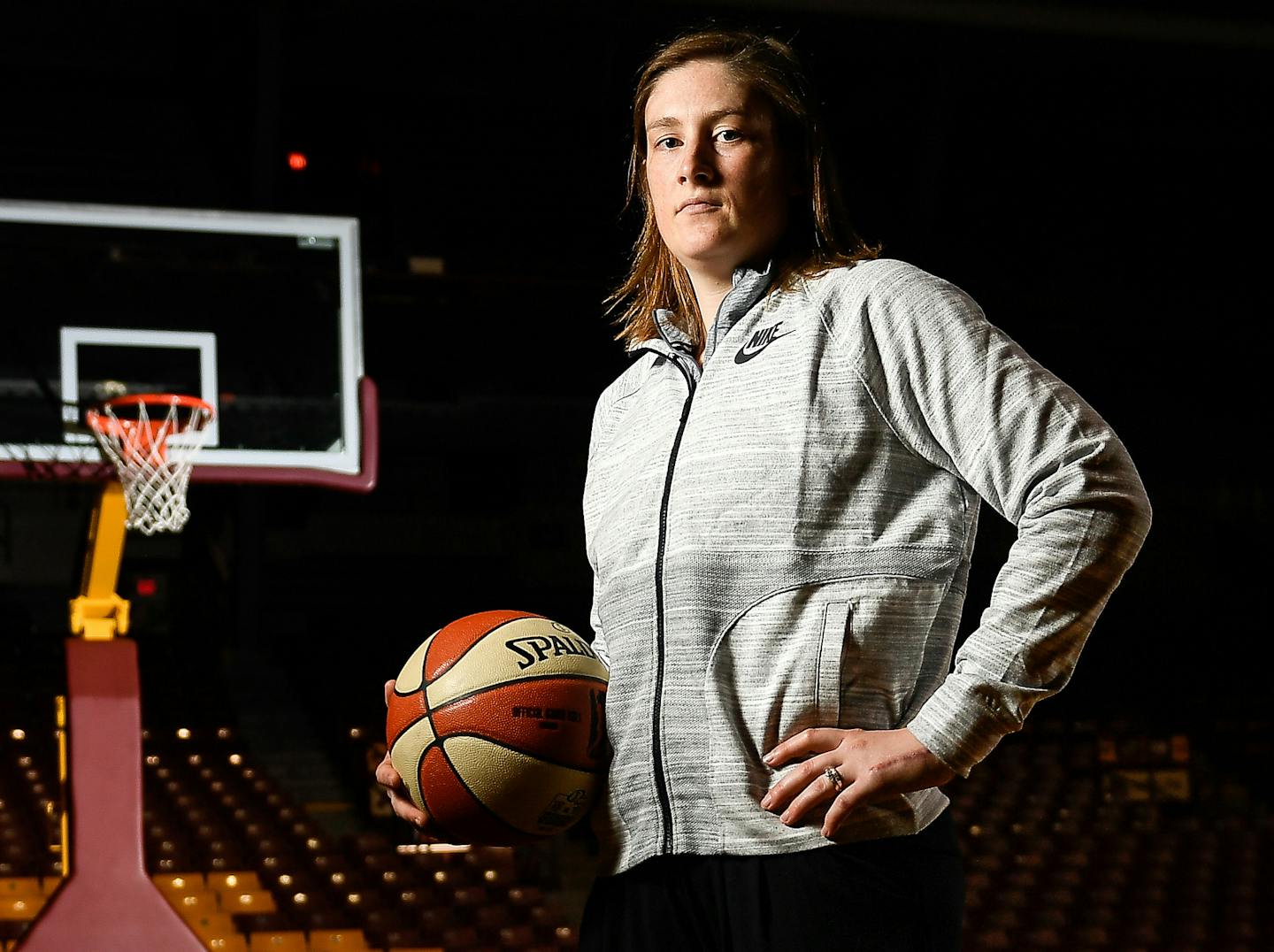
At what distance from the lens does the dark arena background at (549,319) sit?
715 cm

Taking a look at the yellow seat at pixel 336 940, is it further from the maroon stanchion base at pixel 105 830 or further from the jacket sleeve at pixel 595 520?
the jacket sleeve at pixel 595 520

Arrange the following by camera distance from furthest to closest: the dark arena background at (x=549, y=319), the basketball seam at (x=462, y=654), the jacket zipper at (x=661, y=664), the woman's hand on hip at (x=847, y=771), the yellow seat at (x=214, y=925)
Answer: the dark arena background at (x=549, y=319) → the yellow seat at (x=214, y=925) → the basketball seam at (x=462, y=654) → the jacket zipper at (x=661, y=664) → the woman's hand on hip at (x=847, y=771)

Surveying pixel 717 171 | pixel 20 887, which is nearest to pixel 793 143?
pixel 717 171

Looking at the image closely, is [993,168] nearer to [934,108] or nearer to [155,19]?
[934,108]

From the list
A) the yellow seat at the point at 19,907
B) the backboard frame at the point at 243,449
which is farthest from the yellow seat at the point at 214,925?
the backboard frame at the point at 243,449

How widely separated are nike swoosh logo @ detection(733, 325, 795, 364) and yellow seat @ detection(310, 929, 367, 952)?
4648 millimetres

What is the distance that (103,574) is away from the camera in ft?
13.3

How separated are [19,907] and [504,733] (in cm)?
468

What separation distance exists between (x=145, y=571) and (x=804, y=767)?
26.8 ft

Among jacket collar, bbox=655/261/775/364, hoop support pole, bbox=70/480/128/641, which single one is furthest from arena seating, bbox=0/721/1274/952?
jacket collar, bbox=655/261/775/364

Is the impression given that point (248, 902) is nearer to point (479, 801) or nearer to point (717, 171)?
point (479, 801)

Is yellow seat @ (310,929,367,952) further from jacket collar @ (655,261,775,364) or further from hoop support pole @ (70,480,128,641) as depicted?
jacket collar @ (655,261,775,364)

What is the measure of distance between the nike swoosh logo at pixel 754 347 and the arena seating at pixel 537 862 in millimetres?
4627

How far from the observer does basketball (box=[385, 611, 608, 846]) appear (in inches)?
53.7
